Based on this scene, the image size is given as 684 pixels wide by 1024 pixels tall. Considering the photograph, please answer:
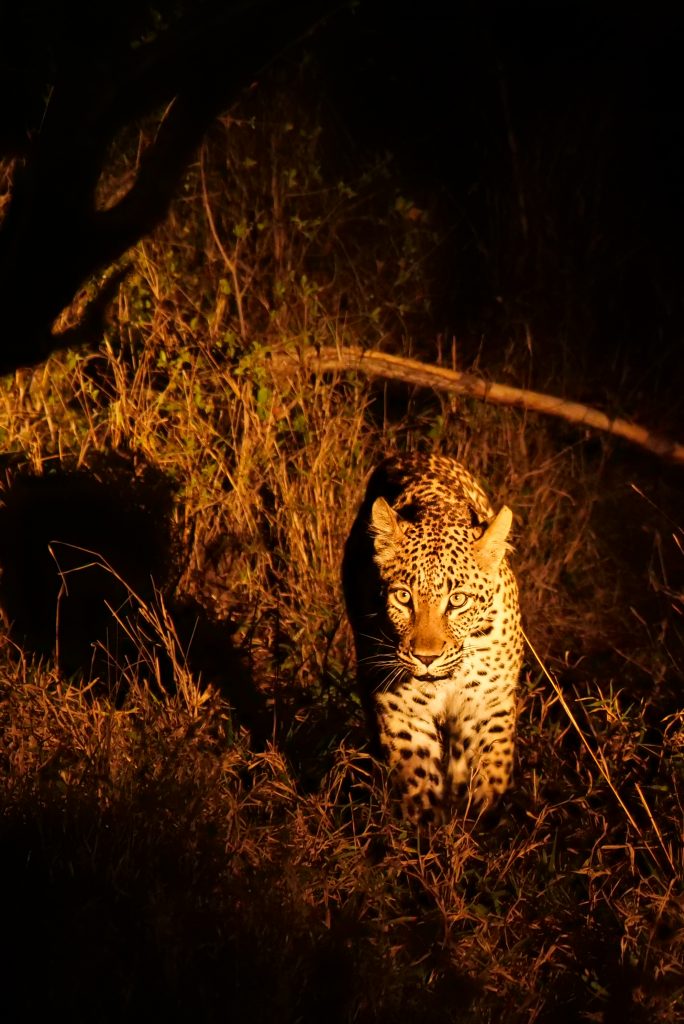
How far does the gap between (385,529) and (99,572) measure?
5.24 feet

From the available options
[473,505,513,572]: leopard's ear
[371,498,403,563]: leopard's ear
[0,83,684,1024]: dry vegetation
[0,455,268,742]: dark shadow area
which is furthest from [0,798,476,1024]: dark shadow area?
[0,455,268,742]: dark shadow area

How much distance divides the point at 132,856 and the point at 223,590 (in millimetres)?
1923

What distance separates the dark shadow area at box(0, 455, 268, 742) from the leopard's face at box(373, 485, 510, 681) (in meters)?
0.98

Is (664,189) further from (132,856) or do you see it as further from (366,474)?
(132,856)

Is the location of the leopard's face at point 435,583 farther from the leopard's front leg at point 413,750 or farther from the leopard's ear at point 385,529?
the leopard's front leg at point 413,750

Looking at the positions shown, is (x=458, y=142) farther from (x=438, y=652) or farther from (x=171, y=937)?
(x=171, y=937)

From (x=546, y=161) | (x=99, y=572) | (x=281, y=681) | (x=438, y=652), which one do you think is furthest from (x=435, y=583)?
(x=546, y=161)

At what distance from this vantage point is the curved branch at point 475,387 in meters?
5.30

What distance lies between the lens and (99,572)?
4969 mm

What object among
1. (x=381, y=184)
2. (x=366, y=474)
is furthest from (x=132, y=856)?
(x=381, y=184)

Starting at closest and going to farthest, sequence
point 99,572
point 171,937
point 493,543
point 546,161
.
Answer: point 171,937
point 493,543
point 99,572
point 546,161

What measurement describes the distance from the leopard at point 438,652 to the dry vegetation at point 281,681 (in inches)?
5.6

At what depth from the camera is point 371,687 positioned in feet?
12.5

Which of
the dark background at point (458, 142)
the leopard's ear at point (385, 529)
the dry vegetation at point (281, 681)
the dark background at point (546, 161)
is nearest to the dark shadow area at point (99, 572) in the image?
the dry vegetation at point (281, 681)
